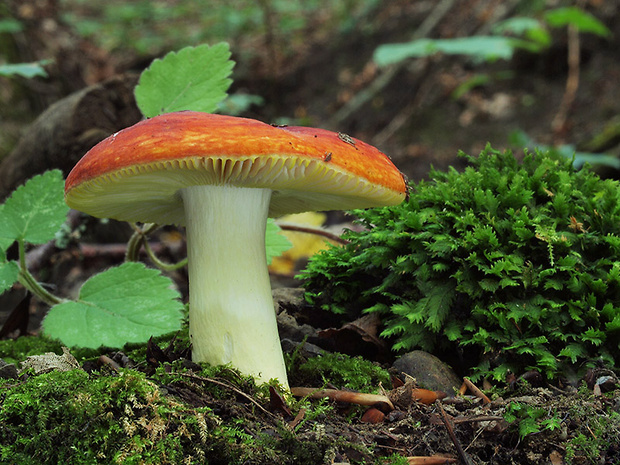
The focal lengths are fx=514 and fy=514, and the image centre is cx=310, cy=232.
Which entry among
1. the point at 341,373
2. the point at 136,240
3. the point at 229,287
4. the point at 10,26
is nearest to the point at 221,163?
the point at 229,287

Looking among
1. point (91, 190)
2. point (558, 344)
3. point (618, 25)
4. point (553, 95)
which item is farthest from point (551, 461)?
point (618, 25)

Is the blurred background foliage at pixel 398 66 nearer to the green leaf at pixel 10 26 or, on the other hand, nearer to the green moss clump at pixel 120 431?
the green leaf at pixel 10 26

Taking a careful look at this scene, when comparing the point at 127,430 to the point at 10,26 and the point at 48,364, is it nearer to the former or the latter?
the point at 48,364

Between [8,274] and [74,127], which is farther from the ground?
[74,127]

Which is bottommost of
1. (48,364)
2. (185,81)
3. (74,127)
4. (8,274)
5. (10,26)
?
(48,364)

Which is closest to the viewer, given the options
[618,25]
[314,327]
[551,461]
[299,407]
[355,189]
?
[551,461]

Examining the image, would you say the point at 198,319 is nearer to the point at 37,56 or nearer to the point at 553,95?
the point at 37,56
